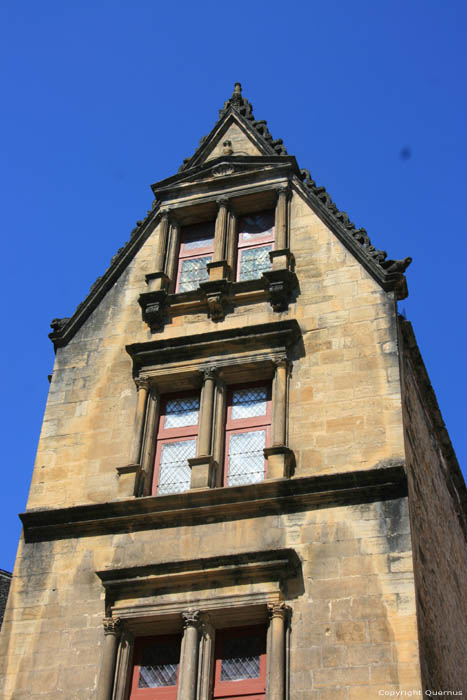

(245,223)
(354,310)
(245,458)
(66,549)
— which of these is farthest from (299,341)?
(66,549)

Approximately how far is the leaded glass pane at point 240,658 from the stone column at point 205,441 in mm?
2369

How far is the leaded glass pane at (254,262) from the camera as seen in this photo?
19406 millimetres

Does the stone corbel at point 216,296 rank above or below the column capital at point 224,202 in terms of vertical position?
below

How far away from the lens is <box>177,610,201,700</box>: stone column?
1439 cm

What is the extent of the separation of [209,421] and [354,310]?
297cm

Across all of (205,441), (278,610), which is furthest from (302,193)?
(278,610)

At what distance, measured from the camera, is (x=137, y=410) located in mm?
17797

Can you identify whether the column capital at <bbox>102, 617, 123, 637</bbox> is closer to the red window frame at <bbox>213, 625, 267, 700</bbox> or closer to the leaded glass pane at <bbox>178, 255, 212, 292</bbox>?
the red window frame at <bbox>213, 625, 267, 700</bbox>

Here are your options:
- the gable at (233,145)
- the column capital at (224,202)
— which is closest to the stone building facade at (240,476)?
the column capital at (224,202)

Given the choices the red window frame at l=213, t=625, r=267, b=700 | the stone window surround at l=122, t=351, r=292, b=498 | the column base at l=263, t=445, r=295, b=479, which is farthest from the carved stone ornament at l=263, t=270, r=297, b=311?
the red window frame at l=213, t=625, r=267, b=700

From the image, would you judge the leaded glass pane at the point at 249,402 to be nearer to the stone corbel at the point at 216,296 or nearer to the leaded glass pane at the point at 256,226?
the stone corbel at the point at 216,296

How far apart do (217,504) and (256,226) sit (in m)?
6.24

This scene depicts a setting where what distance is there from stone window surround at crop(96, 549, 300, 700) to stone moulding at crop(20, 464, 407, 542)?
864 millimetres

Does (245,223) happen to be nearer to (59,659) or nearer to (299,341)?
(299,341)
